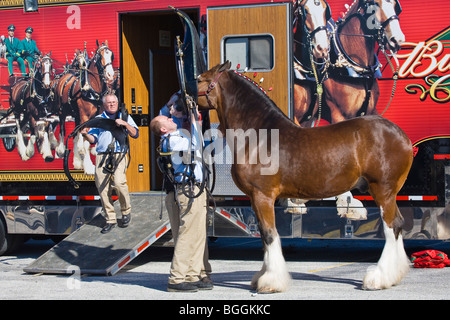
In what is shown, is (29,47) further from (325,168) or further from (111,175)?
(325,168)

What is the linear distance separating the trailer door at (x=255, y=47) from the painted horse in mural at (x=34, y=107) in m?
2.47

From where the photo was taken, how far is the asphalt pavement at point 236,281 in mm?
6809

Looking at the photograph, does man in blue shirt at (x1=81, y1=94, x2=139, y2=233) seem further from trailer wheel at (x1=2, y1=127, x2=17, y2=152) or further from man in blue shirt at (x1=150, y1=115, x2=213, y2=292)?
man in blue shirt at (x1=150, y1=115, x2=213, y2=292)

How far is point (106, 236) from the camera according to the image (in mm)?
8914

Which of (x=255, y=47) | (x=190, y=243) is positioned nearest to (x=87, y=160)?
(x=255, y=47)

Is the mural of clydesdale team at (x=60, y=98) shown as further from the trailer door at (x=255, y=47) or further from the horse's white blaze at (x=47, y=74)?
the trailer door at (x=255, y=47)

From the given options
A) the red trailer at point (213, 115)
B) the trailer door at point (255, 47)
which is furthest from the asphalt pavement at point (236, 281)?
the trailer door at point (255, 47)

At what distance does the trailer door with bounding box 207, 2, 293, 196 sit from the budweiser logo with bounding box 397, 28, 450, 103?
1382 mm

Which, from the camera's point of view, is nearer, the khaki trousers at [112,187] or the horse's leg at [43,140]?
the khaki trousers at [112,187]

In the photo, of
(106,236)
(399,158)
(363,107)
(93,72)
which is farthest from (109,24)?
(399,158)

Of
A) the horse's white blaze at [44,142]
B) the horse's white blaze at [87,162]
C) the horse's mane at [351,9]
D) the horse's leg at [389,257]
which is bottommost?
the horse's leg at [389,257]

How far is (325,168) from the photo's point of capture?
710 centimetres

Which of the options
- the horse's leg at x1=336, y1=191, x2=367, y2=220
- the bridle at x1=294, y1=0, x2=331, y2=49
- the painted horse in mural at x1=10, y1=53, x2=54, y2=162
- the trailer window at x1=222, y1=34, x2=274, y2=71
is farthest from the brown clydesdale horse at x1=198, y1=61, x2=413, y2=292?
the painted horse in mural at x1=10, y1=53, x2=54, y2=162

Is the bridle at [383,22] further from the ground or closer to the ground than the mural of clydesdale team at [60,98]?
further from the ground
